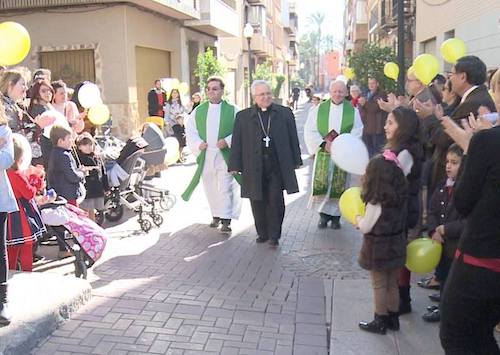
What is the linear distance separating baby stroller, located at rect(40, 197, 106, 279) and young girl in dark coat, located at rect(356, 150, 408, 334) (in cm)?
269

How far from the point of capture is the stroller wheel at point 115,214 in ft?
26.7

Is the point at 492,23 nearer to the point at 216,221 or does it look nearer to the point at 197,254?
the point at 216,221

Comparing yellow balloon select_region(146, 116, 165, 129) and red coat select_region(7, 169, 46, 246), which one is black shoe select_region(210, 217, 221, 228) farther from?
yellow balloon select_region(146, 116, 165, 129)

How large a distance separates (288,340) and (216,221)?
3.60 m

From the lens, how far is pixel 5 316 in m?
4.14

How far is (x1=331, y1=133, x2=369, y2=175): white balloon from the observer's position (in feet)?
14.8

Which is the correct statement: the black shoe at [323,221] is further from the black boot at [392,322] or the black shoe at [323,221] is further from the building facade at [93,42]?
the building facade at [93,42]

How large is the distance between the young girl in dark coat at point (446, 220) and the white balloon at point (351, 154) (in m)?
0.63

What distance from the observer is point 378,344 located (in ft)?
13.8

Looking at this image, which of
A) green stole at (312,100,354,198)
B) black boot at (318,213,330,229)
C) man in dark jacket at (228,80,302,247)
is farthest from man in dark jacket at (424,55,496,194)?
black boot at (318,213,330,229)

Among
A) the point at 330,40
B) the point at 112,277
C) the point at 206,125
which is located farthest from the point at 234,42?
the point at 330,40

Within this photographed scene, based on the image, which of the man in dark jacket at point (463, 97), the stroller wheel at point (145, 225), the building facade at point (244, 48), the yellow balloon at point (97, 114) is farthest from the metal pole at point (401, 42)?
the building facade at point (244, 48)

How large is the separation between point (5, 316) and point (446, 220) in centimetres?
321

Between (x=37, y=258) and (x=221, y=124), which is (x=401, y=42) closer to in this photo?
(x=221, y=124)
